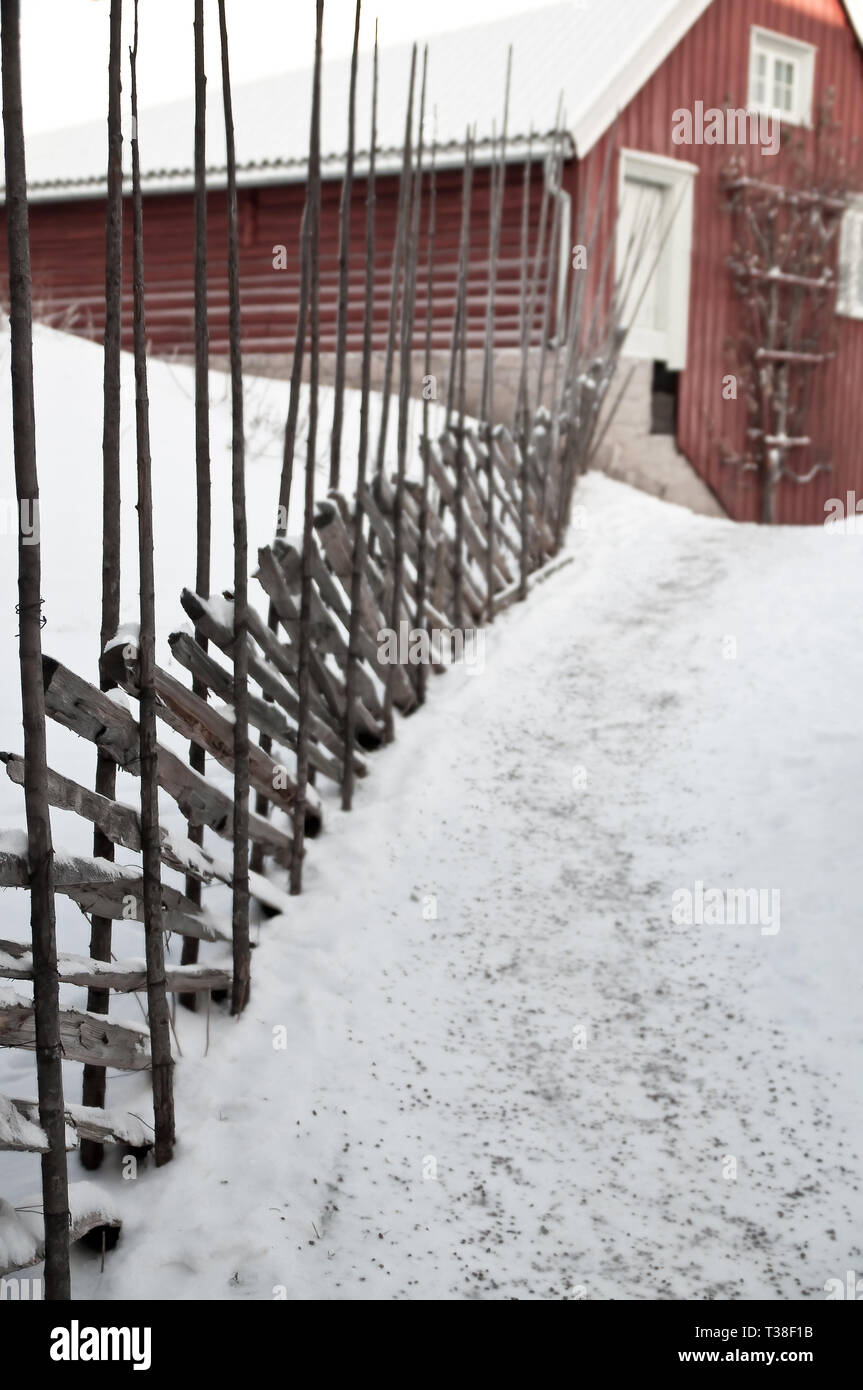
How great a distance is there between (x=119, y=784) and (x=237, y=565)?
972 millimetres

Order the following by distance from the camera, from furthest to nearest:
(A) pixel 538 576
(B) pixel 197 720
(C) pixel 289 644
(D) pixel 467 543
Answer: (A) pixel 538 576
(D) pixel 467 543
(C) pixel 289 644
(B) pixel 197 720

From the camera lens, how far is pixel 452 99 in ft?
32.4

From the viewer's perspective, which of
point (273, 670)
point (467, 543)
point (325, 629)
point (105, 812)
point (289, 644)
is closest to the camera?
point (105, 812)

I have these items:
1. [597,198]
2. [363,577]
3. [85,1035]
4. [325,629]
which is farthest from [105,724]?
[597,198]

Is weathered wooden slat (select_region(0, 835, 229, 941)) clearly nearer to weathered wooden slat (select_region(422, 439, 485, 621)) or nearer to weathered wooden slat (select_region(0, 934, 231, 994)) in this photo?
weathered wooden slat (select_region(0, 934, 231, 994))

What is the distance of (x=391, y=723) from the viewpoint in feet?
14.1

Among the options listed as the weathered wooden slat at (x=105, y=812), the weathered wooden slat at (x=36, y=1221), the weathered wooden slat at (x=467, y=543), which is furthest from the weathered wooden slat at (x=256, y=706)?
the weathered wooden slat at (x=467, y=543)

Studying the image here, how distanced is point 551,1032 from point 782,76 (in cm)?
1035

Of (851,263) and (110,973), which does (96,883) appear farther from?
(851,263)

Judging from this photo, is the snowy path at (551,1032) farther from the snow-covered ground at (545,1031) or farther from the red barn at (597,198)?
the red barn at (597,198)

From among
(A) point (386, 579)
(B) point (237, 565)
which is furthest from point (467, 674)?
(B) point (237, 565)

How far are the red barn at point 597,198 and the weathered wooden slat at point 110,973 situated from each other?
644 centimetres

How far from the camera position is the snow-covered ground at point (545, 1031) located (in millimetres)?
2180

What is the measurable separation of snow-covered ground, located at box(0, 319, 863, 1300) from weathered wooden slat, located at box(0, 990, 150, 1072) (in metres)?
0.16
